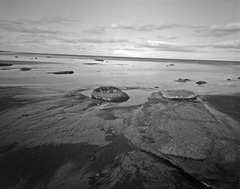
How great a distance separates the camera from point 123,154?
12.6 ft

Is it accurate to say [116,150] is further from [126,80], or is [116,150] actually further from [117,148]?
[126,80]

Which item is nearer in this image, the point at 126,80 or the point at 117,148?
the point at 117,148

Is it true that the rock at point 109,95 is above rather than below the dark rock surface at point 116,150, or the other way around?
above

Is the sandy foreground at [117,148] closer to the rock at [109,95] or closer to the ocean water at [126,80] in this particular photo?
the rock at [109,95]

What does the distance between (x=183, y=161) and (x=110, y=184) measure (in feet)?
5.99

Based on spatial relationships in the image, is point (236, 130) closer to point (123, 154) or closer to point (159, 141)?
point (159, 141)

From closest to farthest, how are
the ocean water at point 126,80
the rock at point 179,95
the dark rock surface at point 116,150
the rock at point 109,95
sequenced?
the dark rock surface at point 116,150 → the rock at point 109,95 → the rock at point 179,95 → the ocean water at point 126,80

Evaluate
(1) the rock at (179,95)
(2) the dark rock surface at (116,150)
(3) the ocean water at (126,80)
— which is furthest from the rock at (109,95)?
(1) the rock at (179,95)

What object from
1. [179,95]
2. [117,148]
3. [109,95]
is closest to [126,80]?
[109,95]

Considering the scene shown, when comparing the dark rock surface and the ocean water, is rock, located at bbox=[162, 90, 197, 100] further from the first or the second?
the dark rock surface

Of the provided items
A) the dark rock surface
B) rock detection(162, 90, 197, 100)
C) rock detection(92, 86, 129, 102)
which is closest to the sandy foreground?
the dark rock surface

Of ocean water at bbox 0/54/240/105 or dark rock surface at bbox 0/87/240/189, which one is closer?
dark rock surface at bbox 0/87/240/189

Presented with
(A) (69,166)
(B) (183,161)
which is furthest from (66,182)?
(B) (183,161)

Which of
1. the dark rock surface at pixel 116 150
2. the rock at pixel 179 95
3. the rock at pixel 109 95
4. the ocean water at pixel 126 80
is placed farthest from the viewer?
the ocean water at pixel 126 80
